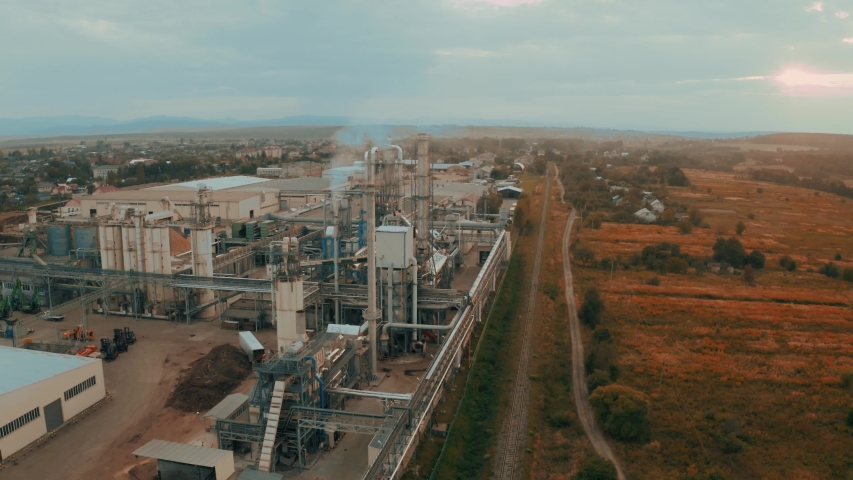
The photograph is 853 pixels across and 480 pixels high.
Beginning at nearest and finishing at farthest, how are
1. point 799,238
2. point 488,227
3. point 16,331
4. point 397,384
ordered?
point 397,384
point 16,331
point 488,227
point 799,238

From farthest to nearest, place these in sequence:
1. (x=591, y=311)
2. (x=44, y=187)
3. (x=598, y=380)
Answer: (x=44, y=187) < (x=591, y=311) < (x=598, y=380)

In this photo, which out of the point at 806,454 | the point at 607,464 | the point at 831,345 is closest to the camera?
the point at 607,464

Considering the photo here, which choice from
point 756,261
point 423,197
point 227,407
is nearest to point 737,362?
point 423,197

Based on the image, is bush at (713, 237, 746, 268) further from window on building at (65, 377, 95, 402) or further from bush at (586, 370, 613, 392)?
window on building at (65, 377, 95, 402)

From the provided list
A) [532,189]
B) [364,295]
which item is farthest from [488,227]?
[532,189]

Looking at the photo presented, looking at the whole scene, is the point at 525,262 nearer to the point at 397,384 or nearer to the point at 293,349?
the point at 397,384

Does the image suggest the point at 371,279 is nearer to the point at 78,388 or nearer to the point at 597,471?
the point at 597,471
